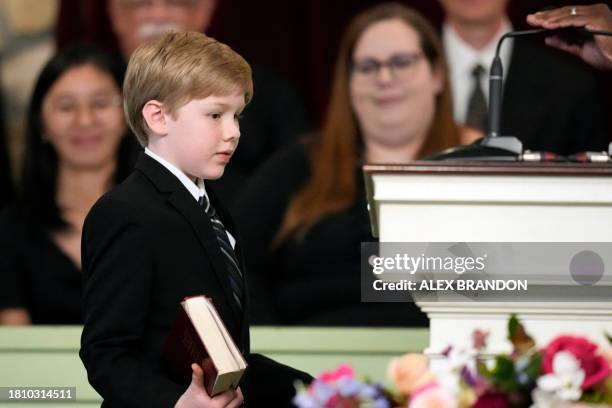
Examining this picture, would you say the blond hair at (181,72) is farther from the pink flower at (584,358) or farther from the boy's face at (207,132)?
the pink flower at (584,358)

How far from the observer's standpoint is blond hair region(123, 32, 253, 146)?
7.32 feet

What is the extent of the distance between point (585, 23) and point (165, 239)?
0.88 metres

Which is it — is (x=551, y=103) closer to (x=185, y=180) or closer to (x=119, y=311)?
(x=185, y=180)

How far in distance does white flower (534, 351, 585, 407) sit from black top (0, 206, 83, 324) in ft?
9.49

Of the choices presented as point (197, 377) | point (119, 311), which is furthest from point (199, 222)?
point (197, 377)

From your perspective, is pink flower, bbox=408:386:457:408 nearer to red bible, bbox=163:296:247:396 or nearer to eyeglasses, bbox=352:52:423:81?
red bible, bbox=163:296:247:396

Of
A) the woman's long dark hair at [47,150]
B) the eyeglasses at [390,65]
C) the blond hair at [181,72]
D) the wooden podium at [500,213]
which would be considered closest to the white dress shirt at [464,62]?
the eyeglasses at [390,65]

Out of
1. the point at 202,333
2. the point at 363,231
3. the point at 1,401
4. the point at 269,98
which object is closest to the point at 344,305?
the point at 363,231

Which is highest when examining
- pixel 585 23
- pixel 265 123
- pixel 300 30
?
pixel 585 23

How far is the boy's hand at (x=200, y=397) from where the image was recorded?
6.48ft

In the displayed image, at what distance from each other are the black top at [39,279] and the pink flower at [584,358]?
285cm

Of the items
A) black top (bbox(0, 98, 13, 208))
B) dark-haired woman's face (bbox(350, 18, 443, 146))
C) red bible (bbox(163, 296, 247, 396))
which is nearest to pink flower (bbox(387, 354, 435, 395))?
red bible (bbox(163, 296, 247, 396))

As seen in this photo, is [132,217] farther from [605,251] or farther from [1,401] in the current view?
[1,401]

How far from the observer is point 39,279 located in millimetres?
4504
